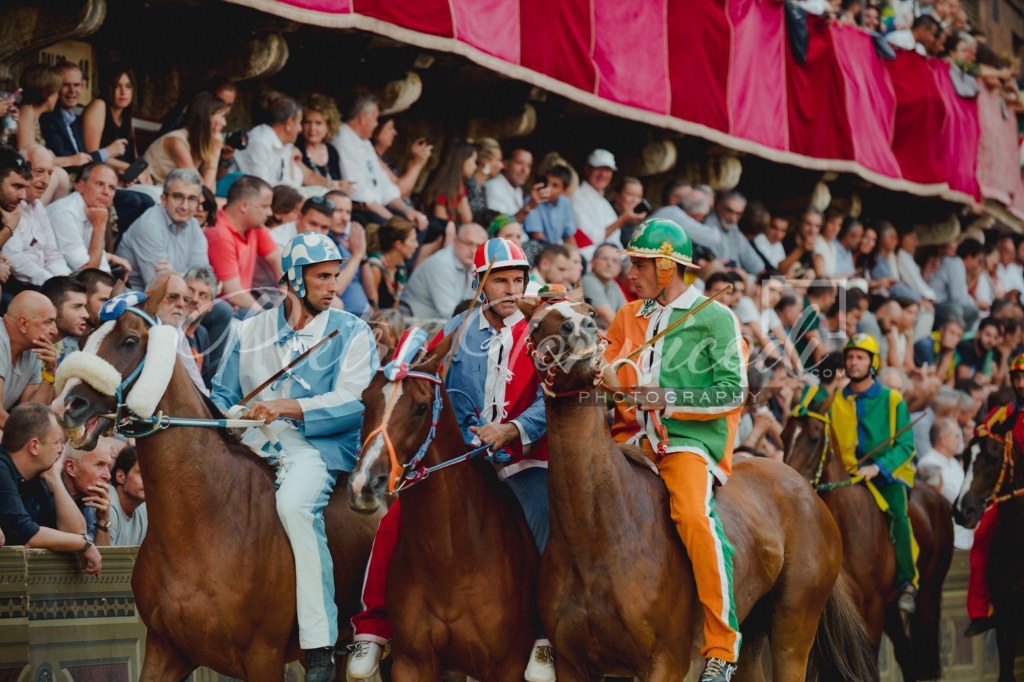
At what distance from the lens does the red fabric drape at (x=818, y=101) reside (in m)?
15.8

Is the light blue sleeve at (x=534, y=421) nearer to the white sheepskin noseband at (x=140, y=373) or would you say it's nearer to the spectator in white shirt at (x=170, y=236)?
the white sheepskin noseband at (x=140, y=373)

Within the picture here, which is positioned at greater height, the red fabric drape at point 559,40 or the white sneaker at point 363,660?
the red fabric drape at point 559,40

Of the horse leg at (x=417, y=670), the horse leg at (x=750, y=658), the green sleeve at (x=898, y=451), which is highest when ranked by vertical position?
the horse leg at (x=417, y=670)

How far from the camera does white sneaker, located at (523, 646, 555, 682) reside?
217 inches

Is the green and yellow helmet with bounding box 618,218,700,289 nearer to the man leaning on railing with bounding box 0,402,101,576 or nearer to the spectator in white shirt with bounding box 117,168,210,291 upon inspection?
the man leaning on railing with bounding box 0,402,101,576

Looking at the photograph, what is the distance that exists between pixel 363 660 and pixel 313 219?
4749 millimetres

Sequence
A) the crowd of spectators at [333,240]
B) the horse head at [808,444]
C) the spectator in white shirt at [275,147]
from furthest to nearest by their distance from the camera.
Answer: the spectator in white shirt at [275,147] → the horse head at [808,444] → the crowd of spectators at [333,240]

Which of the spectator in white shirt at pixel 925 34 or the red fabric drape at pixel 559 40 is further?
the spectator in white shirt at pixel 925 34

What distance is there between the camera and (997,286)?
20.7m

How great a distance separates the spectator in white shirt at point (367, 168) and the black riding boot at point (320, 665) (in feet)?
20.3

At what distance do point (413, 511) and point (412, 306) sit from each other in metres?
5.38

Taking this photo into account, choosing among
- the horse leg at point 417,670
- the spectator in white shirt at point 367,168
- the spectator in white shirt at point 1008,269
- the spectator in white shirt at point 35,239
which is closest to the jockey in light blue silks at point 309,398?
the horse leg at point 417,670

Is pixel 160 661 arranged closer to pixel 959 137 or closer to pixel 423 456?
pixel 423 456

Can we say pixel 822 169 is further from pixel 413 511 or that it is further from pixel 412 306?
pixel 413 511
